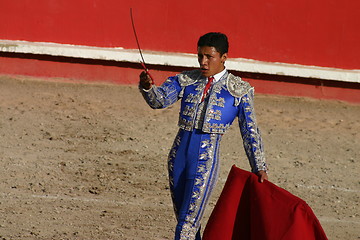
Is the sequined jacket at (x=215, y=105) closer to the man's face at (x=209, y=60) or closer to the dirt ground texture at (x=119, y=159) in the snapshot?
the man's face at (x=209, y=60)

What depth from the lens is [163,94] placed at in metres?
4.91

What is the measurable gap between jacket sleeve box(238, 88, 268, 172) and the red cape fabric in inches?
3.1

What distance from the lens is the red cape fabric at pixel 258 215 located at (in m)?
4.69

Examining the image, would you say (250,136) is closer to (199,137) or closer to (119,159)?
(199,137)

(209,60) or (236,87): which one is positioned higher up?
(209,60)

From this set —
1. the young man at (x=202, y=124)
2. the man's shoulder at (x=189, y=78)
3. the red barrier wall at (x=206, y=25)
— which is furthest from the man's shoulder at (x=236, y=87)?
the red barrier wall at (x=206, y=25)

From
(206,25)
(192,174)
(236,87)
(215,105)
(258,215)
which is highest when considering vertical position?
(206,25)

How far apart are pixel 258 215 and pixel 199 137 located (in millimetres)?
508

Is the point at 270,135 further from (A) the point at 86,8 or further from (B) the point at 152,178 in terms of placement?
(A) the point at 86,8

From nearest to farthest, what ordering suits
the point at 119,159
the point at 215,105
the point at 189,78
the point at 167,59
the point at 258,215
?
the point at 258,215, the point at 215,105, the point at 189,78, the point at 119,159, the point at 167,59

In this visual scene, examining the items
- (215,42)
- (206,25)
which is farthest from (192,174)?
(206,25)

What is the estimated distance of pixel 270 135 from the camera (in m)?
9.18

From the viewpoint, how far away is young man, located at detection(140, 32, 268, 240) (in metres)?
4.83

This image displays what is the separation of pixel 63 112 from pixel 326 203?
10.1ft
